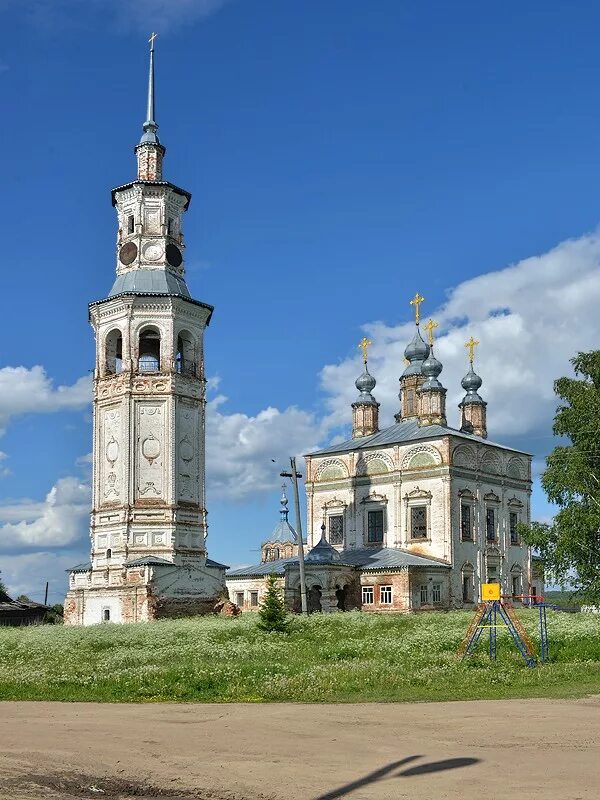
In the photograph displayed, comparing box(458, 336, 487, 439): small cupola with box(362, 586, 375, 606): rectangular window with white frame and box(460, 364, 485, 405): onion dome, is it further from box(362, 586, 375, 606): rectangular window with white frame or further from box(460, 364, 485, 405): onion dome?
box(362, 586, 375, 606): rectangular window with white frame

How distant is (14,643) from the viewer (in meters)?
32.1

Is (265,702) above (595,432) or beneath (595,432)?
beneath

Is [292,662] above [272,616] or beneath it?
beneath

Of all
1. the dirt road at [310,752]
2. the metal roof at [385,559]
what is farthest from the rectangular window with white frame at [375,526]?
the dirt road at [310,752]

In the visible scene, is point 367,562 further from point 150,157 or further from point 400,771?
point 400,771

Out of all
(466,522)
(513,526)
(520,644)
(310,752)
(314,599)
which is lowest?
(310,752)

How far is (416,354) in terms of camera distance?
5675cm

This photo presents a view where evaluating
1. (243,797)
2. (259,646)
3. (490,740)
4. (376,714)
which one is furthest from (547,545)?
(243,797)

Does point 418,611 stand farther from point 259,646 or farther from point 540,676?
point 540,676

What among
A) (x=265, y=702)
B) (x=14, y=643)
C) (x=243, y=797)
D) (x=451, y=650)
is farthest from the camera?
(x=14, y=643)

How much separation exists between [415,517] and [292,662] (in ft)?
83.3

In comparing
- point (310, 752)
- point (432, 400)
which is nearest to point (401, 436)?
point (432, 400)

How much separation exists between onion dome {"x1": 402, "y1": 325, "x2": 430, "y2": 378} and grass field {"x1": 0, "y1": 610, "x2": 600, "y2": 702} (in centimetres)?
2239

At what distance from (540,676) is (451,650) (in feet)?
19.2
